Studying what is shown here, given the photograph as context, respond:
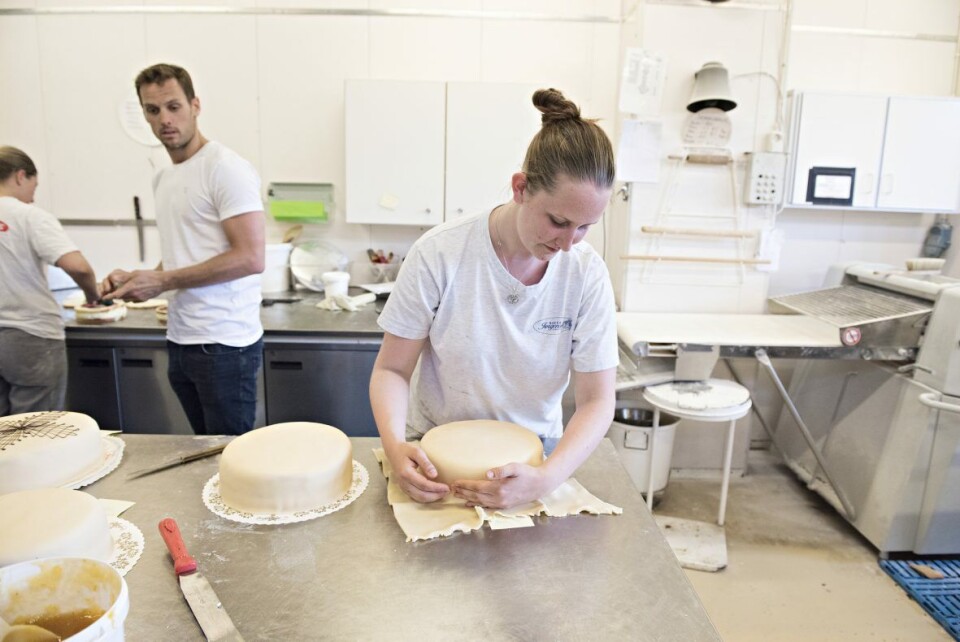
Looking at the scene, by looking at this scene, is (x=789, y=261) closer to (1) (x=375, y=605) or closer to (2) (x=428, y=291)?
(2) (x=428, y=291)

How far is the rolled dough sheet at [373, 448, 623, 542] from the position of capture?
106 cm

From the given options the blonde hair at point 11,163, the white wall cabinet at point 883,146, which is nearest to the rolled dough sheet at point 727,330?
the white wall cabinet at point 883,146

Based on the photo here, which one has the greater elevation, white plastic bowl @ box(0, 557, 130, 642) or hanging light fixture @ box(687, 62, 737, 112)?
hanging light fixture @ box(687, 62, 737, 112)

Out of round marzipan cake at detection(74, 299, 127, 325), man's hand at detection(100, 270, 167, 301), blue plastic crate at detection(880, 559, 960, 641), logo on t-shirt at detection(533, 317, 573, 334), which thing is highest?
logo on t-shirt at detection(533, 317, 573, 334)

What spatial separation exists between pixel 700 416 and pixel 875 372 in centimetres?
91

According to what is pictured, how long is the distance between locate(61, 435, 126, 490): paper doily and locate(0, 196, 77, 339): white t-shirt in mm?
1197

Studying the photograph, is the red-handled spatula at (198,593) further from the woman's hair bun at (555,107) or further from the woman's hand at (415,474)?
the woman's hair bun at (555,107)

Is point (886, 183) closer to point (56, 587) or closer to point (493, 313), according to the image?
point (493, 313)

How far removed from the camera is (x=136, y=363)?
2607mm

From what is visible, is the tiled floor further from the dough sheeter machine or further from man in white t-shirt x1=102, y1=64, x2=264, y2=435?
man in white t-shirt x1=102, y1=64, x2=264, y2=435

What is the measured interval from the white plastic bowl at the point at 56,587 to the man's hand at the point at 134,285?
4.15 feet

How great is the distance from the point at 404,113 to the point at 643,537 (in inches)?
100

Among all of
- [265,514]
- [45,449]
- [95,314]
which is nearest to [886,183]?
[265,514]

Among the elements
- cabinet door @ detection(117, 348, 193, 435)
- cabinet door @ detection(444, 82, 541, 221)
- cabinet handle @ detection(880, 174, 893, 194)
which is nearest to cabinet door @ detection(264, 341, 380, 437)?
cabinet door @ detection(117, 348, 193, 435)
